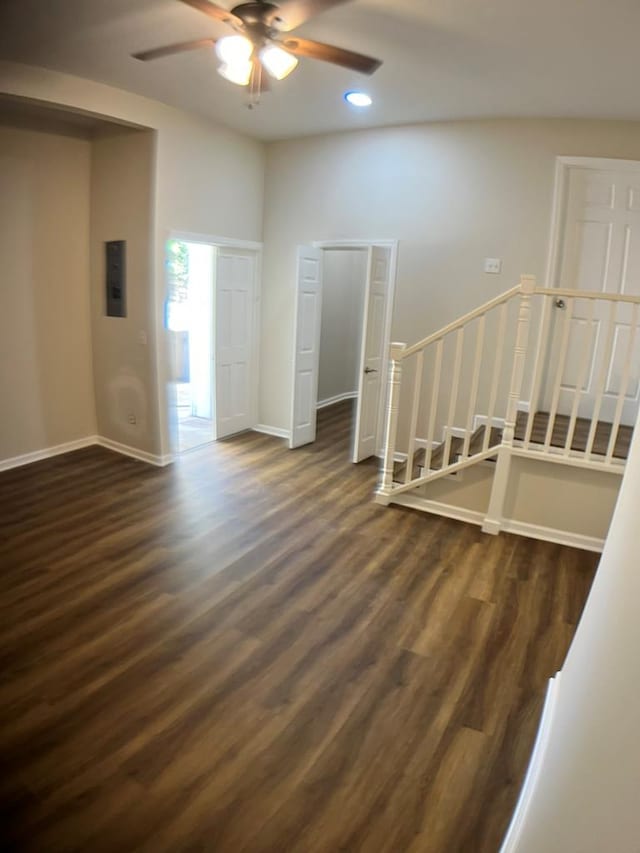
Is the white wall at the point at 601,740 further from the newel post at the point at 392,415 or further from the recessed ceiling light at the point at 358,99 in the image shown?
the recessed ceiling light at the point at 358,99

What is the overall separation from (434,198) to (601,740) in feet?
14.5

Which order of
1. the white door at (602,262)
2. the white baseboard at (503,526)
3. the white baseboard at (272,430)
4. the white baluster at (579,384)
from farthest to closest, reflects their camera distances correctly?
1. the white baseboard at (272,430)
2. the white door at (602,262)
3. the white baseboard at (503,526)
4. the white baluster at (579,384)

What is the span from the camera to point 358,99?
391 cm

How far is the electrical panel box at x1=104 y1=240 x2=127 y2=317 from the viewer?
4.66m

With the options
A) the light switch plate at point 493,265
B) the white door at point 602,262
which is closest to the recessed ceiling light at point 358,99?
the light switch plate at point 493,265

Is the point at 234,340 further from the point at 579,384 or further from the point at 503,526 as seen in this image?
the point at 579,384

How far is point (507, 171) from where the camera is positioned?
4.31 meters

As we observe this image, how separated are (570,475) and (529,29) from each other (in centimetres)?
254

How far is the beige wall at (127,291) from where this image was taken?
443cm

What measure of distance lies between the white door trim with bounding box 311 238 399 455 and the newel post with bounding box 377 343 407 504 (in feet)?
3.19

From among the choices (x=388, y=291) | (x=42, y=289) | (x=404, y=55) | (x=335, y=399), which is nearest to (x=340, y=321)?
(x=335, y=399)

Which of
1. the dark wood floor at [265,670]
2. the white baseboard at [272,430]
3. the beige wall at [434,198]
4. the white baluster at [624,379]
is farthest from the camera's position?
the white baseboard at [272,430]

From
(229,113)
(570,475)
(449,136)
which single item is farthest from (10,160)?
(570,475)

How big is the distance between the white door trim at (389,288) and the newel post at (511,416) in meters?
1.49
